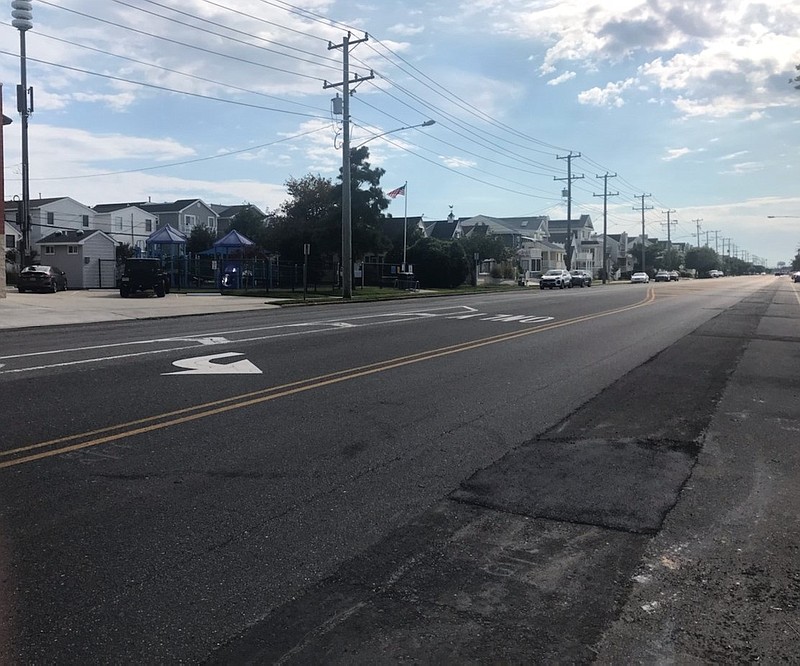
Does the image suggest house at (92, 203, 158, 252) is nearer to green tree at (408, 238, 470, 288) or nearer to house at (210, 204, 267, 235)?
house at (210, 204, 267, 235)

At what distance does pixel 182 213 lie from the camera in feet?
265

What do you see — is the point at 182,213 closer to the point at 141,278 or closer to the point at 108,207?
the point at 108,207

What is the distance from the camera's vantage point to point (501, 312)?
23.1 metres

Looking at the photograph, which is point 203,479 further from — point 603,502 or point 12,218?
point 12,218

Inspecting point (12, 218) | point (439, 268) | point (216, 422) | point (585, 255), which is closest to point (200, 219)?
point (12, 218)

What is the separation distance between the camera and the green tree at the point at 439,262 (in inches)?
2095

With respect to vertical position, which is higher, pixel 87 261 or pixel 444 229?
pixel 444 229

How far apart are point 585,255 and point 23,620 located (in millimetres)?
117440

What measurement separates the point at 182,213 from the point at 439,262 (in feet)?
133

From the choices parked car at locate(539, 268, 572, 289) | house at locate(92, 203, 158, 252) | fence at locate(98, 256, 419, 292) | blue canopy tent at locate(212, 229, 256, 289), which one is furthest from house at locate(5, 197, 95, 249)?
parked car at locate(539, 268, 572, 289)

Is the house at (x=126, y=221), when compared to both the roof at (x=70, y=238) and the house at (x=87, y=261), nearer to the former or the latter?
the roof at (x=70, y=238)

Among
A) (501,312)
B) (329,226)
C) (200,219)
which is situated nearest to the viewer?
(501,312)

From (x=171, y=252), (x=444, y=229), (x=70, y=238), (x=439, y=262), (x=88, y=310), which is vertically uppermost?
(x=444, y=229)

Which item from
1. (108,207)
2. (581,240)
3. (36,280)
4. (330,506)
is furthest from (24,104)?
(581,240)
